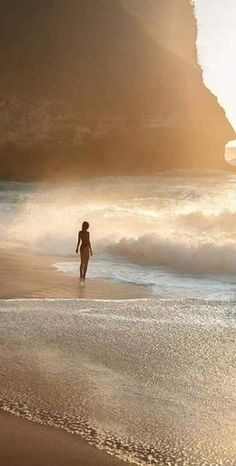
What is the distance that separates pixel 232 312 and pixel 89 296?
9.47ft

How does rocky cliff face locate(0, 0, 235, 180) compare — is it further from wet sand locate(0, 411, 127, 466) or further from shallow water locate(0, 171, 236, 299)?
wet sand locate(0, 411, 127, 466)

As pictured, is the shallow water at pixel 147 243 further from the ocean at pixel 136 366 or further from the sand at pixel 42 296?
the sand at pixel 42 296

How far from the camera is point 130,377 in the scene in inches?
261

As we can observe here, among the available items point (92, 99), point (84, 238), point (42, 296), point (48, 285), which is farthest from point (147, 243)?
point (92, 99)

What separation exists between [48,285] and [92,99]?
194 ft

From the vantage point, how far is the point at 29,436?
5004 millimetres

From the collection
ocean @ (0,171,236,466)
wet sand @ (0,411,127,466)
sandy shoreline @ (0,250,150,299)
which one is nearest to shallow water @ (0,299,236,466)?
ocean @ (0,171,236,466)

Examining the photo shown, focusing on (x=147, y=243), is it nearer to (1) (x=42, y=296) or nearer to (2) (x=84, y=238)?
(2) (x=84, y=238)

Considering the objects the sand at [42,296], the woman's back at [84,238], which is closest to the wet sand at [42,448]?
the sand at [42,296]

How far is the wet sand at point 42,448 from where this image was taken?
4.59m

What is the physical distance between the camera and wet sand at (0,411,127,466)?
15.1ft

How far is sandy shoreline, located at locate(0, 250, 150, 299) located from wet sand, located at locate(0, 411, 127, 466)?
6171 millimetres

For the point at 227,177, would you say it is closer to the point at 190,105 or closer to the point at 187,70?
the point at 190,105

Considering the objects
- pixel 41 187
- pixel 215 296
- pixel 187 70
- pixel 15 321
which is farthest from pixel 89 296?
pixel 187 70
